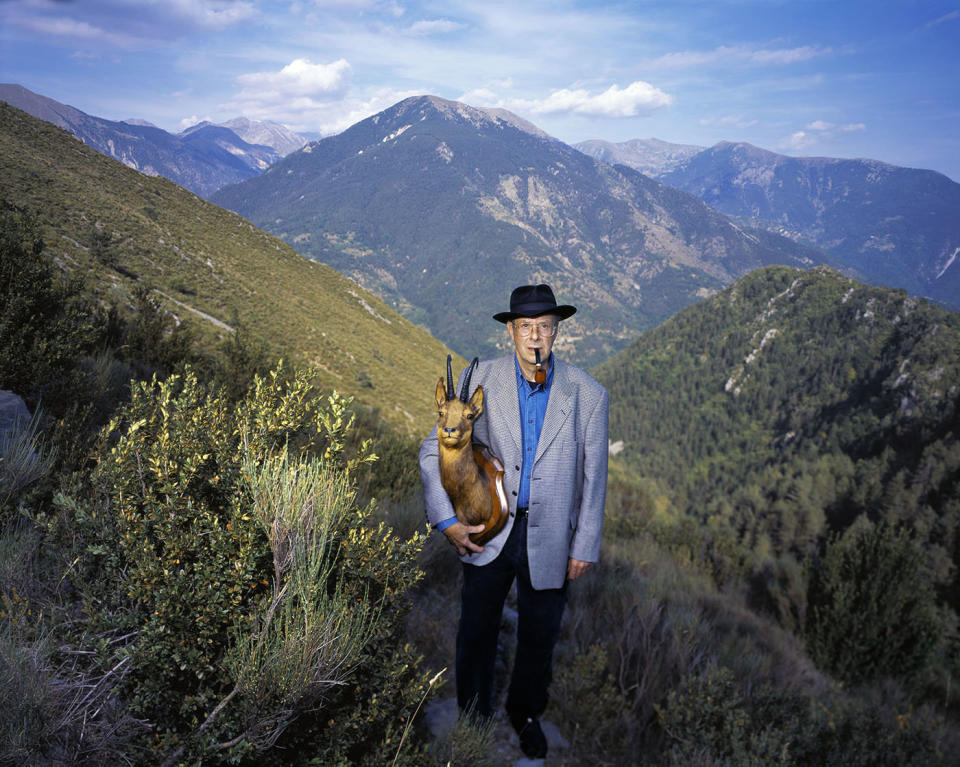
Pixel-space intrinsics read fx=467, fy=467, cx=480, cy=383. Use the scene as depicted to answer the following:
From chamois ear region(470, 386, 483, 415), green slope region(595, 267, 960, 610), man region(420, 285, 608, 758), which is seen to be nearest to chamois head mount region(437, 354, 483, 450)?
chamois ear region(470, 386, 483, 415)

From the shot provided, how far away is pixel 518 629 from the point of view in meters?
2.66

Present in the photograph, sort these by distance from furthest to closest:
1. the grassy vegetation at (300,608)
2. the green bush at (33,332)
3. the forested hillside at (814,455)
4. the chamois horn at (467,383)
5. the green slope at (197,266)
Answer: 1. the green slope at (197,266)
2. the forested hillside at (814,455)
3. the green bush at (33,332)
4. the chamois horn at (467,383)
5. the grassy vegetation at (300,608)

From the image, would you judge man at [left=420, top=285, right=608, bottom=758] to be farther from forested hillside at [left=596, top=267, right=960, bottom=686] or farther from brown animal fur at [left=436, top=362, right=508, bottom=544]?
forested hillside at [left=596, top=267, right=960, bottom=686]

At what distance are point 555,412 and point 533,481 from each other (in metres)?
0.38

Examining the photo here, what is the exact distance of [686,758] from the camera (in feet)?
8.78

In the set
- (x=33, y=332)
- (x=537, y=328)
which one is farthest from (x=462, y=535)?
(x=33, y=332)

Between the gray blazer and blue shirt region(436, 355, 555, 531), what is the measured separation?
4 cm

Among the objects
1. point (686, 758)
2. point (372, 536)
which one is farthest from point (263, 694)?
point (686, 758)

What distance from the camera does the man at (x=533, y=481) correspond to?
238 cm

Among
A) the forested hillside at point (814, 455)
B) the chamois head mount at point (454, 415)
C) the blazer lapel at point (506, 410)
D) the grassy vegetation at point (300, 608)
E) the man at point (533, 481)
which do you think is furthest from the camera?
the forested hillside at point (814, 455)

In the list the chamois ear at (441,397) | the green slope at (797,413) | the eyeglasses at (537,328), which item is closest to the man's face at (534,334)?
the eyeglasses at (537,328)

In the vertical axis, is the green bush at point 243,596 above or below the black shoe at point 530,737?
above

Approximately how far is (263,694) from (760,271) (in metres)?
140

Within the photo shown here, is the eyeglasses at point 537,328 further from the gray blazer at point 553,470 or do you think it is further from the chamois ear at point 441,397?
the chamois ear at point 441,397
